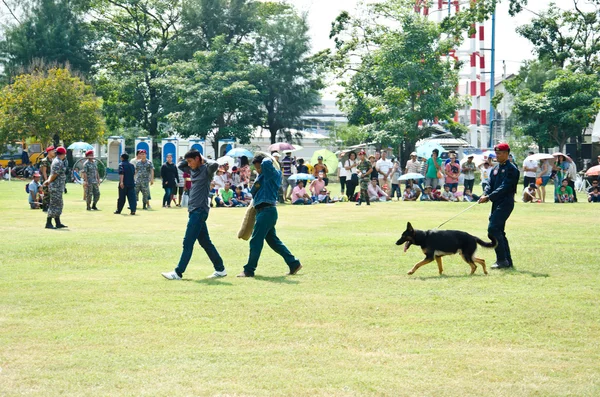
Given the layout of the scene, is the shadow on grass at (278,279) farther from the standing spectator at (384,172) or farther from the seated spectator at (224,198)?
the standing spectator at (384,172)

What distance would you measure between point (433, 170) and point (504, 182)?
17.8 m

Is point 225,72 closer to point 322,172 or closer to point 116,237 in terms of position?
point 322,172

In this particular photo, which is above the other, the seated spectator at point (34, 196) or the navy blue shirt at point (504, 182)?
the navy blue shirt at point (504, 182)

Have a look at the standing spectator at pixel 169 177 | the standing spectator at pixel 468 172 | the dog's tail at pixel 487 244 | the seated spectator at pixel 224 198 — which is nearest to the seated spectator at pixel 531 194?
the standing spectator at pixel 468 172

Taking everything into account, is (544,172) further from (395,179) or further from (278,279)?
(278,279)

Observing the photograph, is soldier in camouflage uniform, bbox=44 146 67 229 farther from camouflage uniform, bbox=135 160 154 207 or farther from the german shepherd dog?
the german shepherd dog

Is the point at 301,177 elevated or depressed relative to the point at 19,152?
depressed

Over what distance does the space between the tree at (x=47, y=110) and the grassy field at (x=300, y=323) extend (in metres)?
40.5

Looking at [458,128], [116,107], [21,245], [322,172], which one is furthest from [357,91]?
[21,245]

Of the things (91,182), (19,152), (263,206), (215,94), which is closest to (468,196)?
(91,182)

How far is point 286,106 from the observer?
6016cm

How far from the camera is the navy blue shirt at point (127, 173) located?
77.5 ft

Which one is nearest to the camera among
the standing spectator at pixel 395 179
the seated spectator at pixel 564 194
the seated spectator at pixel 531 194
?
the seated spectator at pixel 531 194

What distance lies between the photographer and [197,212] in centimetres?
1152
